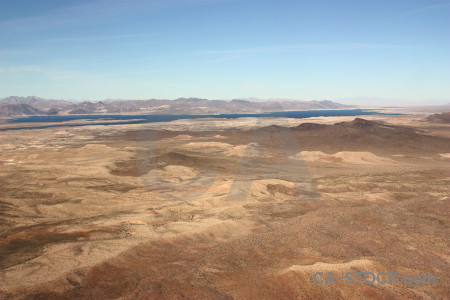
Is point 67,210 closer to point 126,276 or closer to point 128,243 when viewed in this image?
point 128,243

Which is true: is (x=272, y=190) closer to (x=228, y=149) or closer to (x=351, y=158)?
(x=351, y=158)

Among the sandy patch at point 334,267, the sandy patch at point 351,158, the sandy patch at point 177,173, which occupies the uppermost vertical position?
the sandy patch at point 334,267

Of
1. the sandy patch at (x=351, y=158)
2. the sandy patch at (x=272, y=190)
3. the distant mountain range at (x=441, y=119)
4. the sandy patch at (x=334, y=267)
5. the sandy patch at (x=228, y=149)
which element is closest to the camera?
the sandy patch at (x=334, y=267)

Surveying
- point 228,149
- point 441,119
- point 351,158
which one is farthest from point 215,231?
point 441,119

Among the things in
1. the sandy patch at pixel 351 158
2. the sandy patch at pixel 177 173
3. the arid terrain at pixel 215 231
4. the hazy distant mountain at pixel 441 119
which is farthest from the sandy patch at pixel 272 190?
the hazy distant mountain at pixel 441 119

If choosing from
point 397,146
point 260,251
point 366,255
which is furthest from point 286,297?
point 397,146

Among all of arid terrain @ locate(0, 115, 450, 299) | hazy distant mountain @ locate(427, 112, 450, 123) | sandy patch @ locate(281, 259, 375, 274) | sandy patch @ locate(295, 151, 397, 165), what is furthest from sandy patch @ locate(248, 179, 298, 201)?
hazy distant mountain @ locate(427, 112, 450, 123)

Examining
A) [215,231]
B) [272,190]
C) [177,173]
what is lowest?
[177,173]

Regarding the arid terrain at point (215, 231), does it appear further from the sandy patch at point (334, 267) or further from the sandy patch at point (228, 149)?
the sandy patch at point (228, 149)
